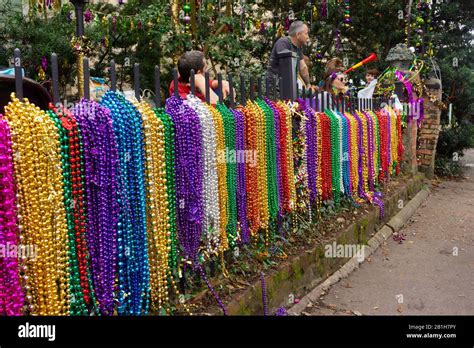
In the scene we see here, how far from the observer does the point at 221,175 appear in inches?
124

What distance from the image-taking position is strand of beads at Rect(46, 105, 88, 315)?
213 centimetres

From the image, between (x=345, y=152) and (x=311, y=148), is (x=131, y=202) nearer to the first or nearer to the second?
(x=311, y=148)

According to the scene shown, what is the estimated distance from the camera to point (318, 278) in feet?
13.6

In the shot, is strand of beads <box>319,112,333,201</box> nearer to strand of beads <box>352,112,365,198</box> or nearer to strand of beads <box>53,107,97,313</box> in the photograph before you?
strand of beads <box>352,112,365,198</box>


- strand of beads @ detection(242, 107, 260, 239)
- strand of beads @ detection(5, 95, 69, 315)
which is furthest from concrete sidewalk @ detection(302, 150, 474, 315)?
strand of beads @ detection(5, 95, 69, 315)

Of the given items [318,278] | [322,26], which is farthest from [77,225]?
[322,26]

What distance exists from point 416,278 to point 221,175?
2.43 m

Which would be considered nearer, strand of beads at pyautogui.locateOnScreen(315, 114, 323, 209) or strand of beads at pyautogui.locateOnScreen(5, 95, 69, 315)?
strand of beads at pyautogui.locateOnScreen(5, 95, 69, 315)

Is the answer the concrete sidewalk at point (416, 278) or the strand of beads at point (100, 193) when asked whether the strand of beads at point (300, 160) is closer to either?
the concrete sidewalk at point (416, 278)

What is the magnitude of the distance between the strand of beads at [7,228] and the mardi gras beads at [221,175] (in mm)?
1403

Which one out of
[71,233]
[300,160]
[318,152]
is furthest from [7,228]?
[318,152]

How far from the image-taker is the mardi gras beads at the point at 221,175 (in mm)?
3112

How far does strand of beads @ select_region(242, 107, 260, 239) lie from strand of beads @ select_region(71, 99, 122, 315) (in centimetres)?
134
